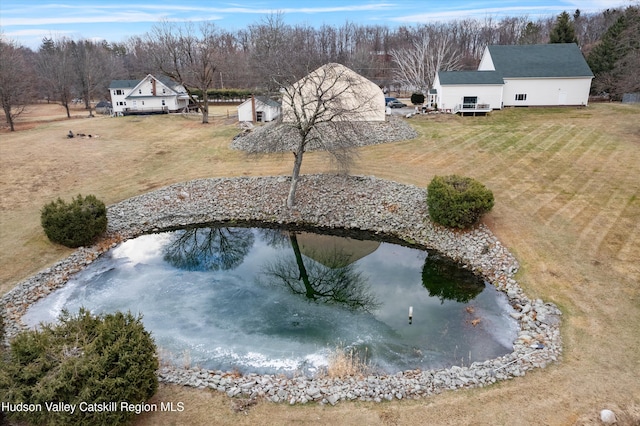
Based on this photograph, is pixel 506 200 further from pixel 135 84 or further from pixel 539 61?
pixel 135 84

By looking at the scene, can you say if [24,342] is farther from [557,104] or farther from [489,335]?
[557,104]

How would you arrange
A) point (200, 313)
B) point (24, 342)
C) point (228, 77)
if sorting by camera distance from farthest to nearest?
point (228, 77) < point (200, 313) < point (24, 342)

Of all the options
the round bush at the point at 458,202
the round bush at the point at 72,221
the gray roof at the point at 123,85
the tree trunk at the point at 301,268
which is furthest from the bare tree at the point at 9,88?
the round bush at the point at 458,202

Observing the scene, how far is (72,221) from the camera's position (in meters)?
18.5

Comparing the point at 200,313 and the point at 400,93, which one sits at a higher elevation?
the point at 400,93

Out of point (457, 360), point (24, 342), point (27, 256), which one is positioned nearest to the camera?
point (24, 342)

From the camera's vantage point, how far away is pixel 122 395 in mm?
8555

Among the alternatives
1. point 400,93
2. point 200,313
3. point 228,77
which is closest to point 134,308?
point 200,313

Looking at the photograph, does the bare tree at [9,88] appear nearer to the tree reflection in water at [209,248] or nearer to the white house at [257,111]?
the white house at [257,111]

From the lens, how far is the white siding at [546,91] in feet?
129

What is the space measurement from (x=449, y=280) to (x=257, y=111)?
28405 mm

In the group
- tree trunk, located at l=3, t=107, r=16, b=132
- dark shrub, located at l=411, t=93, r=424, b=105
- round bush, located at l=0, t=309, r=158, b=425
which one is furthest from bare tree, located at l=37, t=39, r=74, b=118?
round bush, located at l=0, t=309, r=158, b=425

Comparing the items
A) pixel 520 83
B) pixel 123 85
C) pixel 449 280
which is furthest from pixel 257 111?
pixel 449 280

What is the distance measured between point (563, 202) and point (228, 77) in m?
64.8
